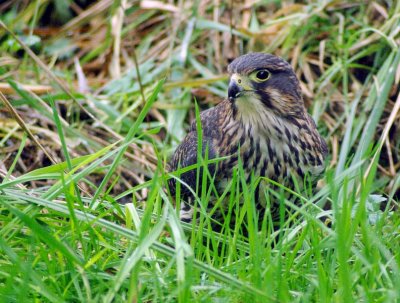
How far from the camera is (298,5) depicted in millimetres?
5699

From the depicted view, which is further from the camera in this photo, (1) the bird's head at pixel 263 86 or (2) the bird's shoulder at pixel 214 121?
(2) the bird's shoulder at pixel 214 121

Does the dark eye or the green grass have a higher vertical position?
the dark eye

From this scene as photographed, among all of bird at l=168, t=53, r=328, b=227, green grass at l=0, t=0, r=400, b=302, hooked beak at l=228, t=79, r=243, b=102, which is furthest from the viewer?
bird at l=168, t=53, r=328, b=227

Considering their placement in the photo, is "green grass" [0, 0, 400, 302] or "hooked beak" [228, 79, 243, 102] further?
"hooked beak" [228, 79, 243, 102]

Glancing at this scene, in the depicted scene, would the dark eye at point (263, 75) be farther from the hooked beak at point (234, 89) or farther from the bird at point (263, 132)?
the hooked beak at point (234, 89)

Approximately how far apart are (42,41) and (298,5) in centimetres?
205

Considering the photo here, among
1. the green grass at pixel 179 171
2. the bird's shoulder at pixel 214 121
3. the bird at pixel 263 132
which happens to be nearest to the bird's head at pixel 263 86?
the bird at pixel 263 132

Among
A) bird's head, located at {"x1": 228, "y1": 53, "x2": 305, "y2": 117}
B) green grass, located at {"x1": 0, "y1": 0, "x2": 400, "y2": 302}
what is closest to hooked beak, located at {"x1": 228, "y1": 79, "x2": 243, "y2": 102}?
bird's head, located at {"x1": 228, "y1": 53, "x2": 305, "y2": 117}

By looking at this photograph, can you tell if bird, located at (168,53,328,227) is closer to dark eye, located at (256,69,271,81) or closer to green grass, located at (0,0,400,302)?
dark eye, located at (256,69,271,81)

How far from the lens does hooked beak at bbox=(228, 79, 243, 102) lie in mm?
3666

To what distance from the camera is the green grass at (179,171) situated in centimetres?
267

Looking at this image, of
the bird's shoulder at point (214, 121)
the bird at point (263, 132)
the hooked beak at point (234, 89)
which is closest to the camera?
the hooked beak at point (234, 89)

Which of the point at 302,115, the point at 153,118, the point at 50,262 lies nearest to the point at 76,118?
the point at 153,118

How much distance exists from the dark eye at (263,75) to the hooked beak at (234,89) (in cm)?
16
